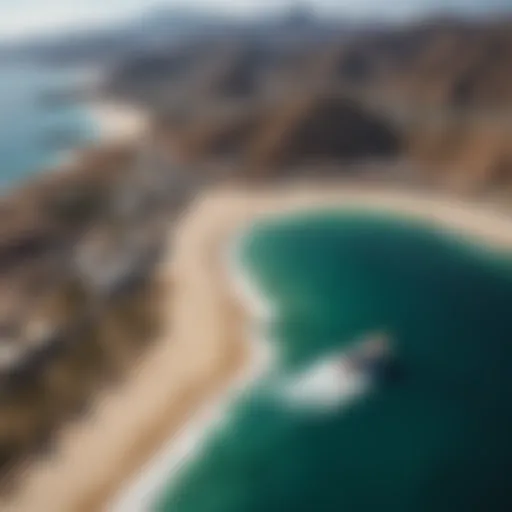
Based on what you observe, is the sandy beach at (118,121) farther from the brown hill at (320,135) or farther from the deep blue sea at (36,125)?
the brown hill at (320,135)

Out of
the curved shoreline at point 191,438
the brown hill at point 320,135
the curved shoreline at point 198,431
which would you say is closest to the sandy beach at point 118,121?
the brown hill at point 320,135

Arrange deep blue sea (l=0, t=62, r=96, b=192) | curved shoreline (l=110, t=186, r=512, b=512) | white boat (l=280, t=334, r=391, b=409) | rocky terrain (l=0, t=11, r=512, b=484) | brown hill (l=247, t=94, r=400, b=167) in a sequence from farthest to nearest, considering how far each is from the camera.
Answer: deep blue sea (l=0, t=62, r=96, b=192), brown hill (l=247, t=94, r=400, b=167), rocky terrain (l=0, t=11, r=512, b=484), white boat (l=280, t=334, r=391, b=409), curved shoreline (l=110, t=186, r=512, b=512)

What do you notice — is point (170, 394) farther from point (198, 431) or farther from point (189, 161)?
point (189, 161)

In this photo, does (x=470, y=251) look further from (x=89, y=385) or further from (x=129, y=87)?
(x=129, y=87)

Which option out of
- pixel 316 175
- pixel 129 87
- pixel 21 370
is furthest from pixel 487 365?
pixel 129 87

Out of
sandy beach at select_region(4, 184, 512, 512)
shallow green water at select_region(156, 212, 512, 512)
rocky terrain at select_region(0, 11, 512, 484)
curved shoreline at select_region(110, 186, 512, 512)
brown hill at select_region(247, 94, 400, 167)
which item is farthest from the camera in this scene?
brown hill at select_region(247, 94, 400, 167)

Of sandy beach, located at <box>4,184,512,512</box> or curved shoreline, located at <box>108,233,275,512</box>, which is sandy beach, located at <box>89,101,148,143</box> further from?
curved shoreline, located at <box>108,233,275,512</box>

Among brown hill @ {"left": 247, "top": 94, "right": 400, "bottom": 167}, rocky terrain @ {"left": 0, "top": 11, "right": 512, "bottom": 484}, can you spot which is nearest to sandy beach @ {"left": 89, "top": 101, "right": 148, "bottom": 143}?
rocky terrain @ {"left": 0, "top": 11, "right": 512, "bottom": 484}
